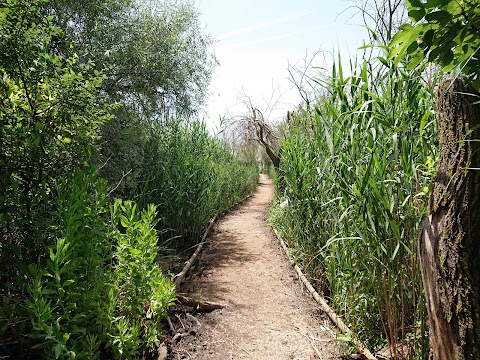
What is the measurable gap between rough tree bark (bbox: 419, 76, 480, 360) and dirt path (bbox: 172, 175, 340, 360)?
1.13 m

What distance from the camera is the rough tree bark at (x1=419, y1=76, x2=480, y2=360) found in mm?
1507

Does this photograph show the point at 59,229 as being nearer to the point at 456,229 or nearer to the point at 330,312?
the point at 456,229

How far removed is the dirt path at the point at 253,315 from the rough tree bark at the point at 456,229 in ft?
3.71

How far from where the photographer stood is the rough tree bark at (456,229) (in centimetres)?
151

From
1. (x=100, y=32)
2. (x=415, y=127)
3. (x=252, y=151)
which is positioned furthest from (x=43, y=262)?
(x=252, y=151)

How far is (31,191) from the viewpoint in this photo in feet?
6.73

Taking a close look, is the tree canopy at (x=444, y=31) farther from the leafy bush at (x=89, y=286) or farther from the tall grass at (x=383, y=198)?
the leafy bush at (x=89, y=286)

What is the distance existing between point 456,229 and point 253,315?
226cm

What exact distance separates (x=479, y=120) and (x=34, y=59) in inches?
97.8

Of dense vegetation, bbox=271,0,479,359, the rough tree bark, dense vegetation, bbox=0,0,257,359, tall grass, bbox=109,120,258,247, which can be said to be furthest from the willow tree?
the rough tree bark

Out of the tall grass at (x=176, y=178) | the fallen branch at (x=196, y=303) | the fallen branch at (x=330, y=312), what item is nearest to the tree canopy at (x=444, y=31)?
the fallen branch at (x=330, y=312)

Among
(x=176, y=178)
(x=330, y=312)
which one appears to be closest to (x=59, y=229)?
(x=330, y=312)

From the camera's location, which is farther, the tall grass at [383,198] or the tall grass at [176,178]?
the tall grass at [176,178]

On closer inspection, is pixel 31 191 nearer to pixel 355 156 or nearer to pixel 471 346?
pixel 355 156
